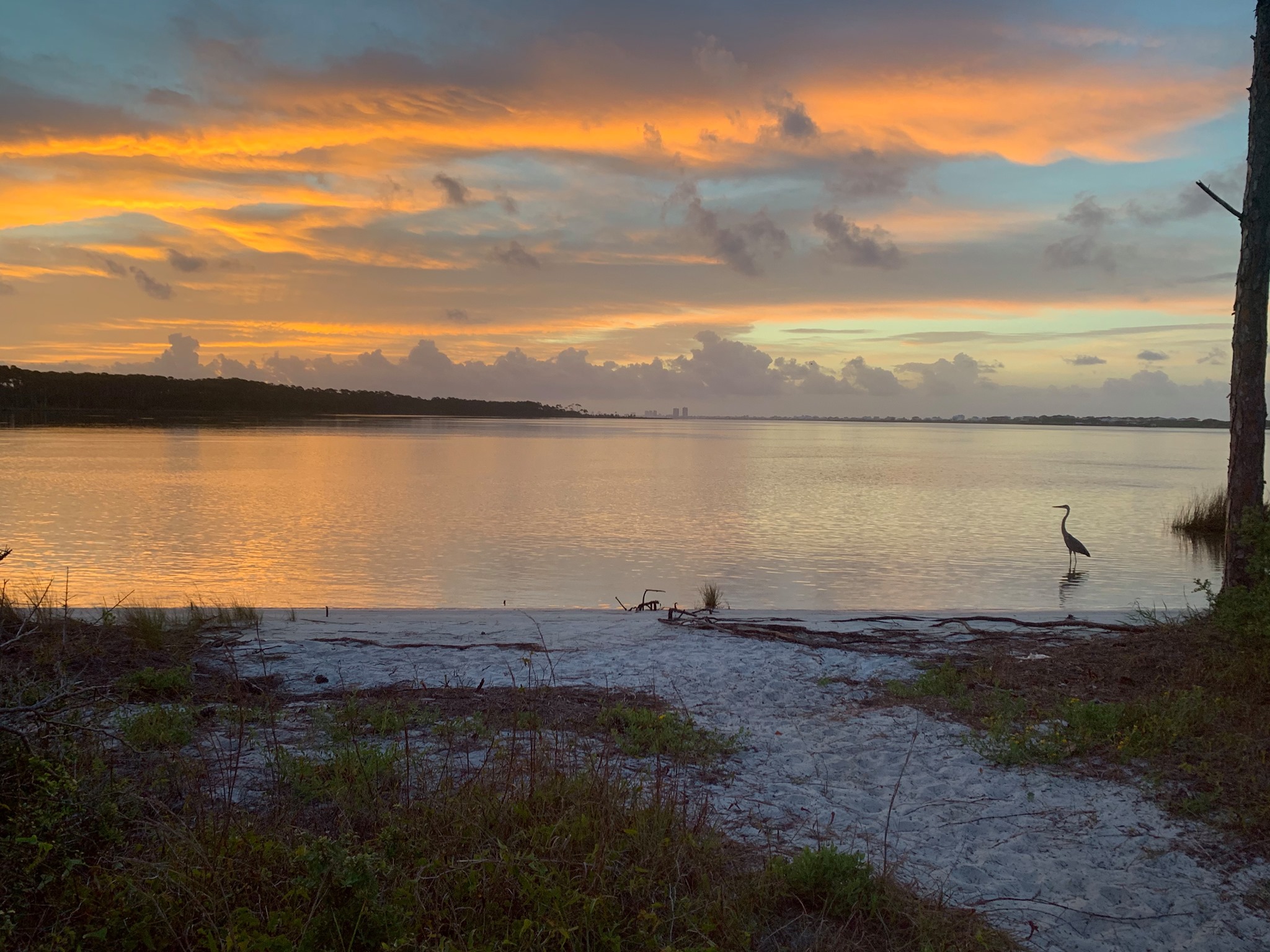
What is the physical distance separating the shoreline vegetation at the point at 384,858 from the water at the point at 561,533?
10.7 m

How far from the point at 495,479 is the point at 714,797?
129ft

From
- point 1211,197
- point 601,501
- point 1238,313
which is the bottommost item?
point 601,501

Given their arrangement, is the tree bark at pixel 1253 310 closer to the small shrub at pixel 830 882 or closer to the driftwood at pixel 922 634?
the driftwood at pixel 922 634

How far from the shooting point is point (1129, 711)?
658cm

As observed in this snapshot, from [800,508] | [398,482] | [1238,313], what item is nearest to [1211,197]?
[1238,313]

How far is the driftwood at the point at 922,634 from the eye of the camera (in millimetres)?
9742

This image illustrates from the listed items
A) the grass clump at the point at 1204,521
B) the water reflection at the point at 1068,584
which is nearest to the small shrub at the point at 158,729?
the water reflection at the point at 1068,584

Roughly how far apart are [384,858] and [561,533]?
2220cm

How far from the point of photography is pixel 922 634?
10719 mm

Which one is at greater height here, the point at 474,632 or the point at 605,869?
the point at 605,869

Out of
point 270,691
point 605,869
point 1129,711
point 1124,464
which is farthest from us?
point 1124,464

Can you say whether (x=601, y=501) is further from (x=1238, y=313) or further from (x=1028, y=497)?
(x=1238, y=313)

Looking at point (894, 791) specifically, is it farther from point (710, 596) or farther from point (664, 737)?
point (710, 596)

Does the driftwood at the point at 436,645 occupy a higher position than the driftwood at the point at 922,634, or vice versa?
the driftwood at the point at 922,634
